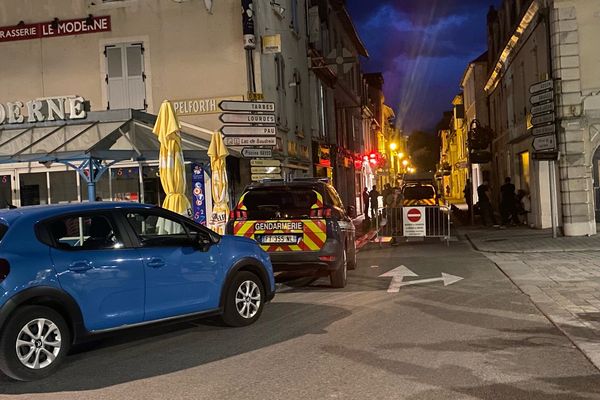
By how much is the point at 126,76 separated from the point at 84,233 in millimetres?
13328

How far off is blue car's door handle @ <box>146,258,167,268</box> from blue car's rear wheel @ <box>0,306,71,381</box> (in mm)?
1014

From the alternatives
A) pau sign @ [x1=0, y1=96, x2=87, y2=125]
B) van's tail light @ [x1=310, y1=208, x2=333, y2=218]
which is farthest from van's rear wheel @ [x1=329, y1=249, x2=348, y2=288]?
pau sign @ [x1=0, y1=96, x2=87, y2=125]

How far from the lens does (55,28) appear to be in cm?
1884

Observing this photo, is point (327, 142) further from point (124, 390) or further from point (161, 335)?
point (124, 390)

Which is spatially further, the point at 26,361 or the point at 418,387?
the point at 26,361

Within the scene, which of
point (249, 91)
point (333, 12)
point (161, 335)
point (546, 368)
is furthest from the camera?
point (333, 12)

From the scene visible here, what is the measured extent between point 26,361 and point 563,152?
590 inches

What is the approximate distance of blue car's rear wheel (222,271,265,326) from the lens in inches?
285

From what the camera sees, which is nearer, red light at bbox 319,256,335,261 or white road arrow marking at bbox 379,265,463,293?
red light at bbox 319,256,335,261

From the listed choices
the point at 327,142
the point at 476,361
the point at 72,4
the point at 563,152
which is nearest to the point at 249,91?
the point at 72,4

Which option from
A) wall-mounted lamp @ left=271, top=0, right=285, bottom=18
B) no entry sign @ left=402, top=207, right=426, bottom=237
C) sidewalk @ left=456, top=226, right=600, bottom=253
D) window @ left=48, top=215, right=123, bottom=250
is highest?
wall-mounted lamp @ left=271, top=0, right=285, bottom=18

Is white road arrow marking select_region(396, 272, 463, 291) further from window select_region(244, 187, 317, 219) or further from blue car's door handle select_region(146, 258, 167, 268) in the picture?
blue car's door handle select_region(146, 258, 167, 268)

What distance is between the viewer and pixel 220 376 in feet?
17.5

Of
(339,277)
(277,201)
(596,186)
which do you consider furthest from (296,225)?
(596,186)
